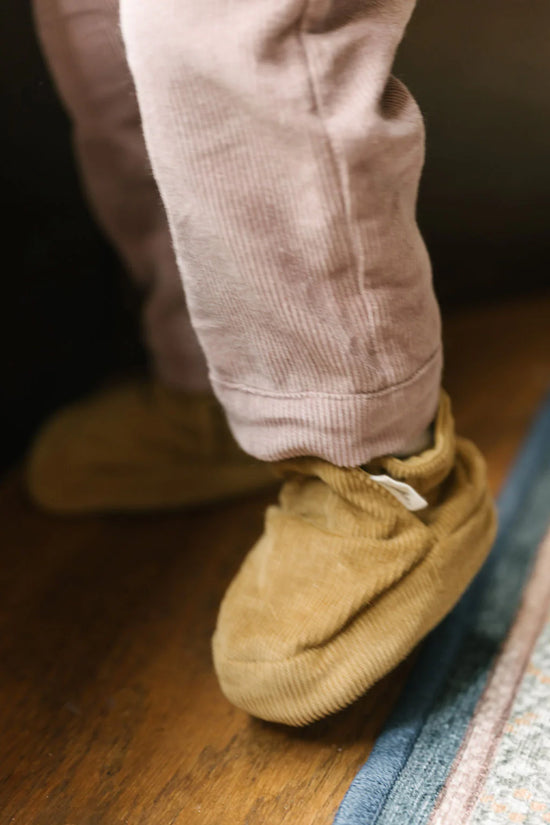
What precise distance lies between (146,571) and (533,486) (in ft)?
1.01

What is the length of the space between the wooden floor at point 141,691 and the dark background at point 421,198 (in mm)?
140

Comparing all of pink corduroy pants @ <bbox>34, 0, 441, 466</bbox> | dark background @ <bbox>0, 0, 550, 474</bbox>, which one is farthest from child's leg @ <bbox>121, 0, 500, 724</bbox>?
dark background @ <bbox>0, 0, 550, 474</bbox>

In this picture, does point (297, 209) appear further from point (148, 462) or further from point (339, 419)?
point (148, 462)

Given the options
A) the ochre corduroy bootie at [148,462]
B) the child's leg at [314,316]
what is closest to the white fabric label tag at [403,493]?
the child's leg at [314,316]

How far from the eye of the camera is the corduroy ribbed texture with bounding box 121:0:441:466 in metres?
0.36

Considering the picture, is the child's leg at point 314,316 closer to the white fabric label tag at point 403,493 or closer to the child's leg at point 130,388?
the white fabric label tag at point 403,493

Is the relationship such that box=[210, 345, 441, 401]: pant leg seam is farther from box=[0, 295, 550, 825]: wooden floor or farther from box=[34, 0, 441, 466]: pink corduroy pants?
box=[0, 295, 550, 825]: wooden floor

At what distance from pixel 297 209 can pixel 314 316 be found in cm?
5

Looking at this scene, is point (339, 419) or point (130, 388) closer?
point (339, 419)

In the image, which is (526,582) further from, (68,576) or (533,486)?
(68,576)

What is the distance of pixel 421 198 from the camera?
0.60 meters

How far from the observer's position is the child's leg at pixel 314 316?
1.19 ft

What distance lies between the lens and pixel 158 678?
0.50 metres

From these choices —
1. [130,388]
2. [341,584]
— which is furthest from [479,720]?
[130,388]
